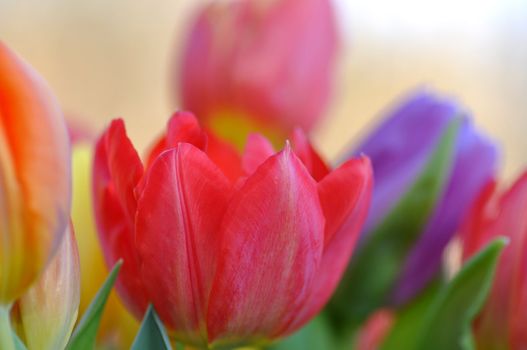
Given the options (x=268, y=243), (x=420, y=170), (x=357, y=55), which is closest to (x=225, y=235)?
(x=268, y=243)

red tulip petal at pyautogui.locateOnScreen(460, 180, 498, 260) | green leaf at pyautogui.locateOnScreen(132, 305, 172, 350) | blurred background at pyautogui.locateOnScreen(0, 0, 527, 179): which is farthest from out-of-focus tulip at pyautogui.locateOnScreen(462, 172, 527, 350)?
blurred background at pyautogui.locateOnScreen(0, 0, 527, 179)

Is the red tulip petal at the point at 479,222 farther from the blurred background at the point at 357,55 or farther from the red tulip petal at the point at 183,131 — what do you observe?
the blurred background at the point at 357,55

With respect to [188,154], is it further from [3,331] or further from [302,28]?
[302,28]

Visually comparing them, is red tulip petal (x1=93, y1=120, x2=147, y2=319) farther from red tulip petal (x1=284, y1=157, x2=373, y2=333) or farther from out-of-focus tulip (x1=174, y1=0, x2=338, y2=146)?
out-of-focus tulip (x1=174, y1=0, x2=338, y2=146)

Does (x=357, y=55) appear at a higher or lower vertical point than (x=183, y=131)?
lower

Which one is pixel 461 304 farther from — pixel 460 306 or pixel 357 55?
pixel 357 55

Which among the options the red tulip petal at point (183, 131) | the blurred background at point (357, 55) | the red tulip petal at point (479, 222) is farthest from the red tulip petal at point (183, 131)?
the blurred background at point (357, 55)

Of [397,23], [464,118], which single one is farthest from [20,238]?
[397,23]
